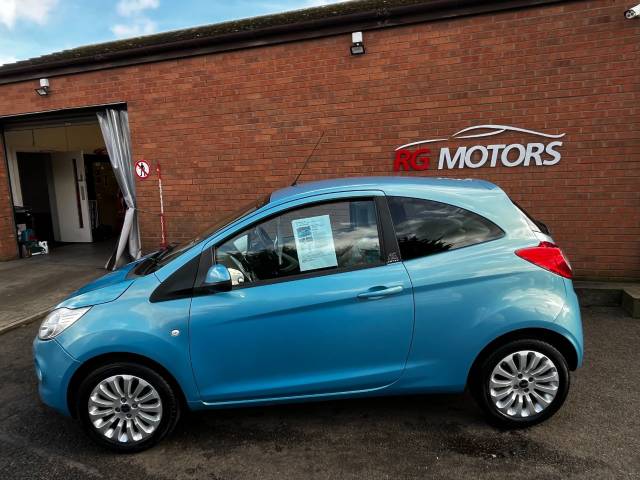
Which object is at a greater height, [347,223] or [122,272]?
[347,223]

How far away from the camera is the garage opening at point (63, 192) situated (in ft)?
30.7

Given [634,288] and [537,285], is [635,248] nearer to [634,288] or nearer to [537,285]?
[634,288]

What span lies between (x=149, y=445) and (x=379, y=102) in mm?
4908

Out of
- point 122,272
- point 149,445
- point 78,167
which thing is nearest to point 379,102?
point 122,272

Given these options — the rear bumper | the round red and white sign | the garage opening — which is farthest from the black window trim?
the garage opening

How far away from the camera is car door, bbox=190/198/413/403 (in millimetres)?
2693

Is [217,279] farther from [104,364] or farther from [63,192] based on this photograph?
[63,192]

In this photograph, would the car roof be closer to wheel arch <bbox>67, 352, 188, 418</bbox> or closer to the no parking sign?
wheel arch <bbox>67, 352, 188, 418</bbox>

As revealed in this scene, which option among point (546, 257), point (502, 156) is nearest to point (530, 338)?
point (546, 257)

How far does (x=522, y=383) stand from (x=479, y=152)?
3676mm

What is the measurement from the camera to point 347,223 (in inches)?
113

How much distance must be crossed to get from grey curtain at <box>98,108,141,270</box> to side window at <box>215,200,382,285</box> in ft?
17.3

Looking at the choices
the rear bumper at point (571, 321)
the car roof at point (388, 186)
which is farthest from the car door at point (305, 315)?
the rear bumper at point (571, 321)

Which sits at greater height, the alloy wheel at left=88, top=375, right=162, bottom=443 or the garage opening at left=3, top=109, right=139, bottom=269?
the garage opening at left=3, top=109, right=139, bottom=269
